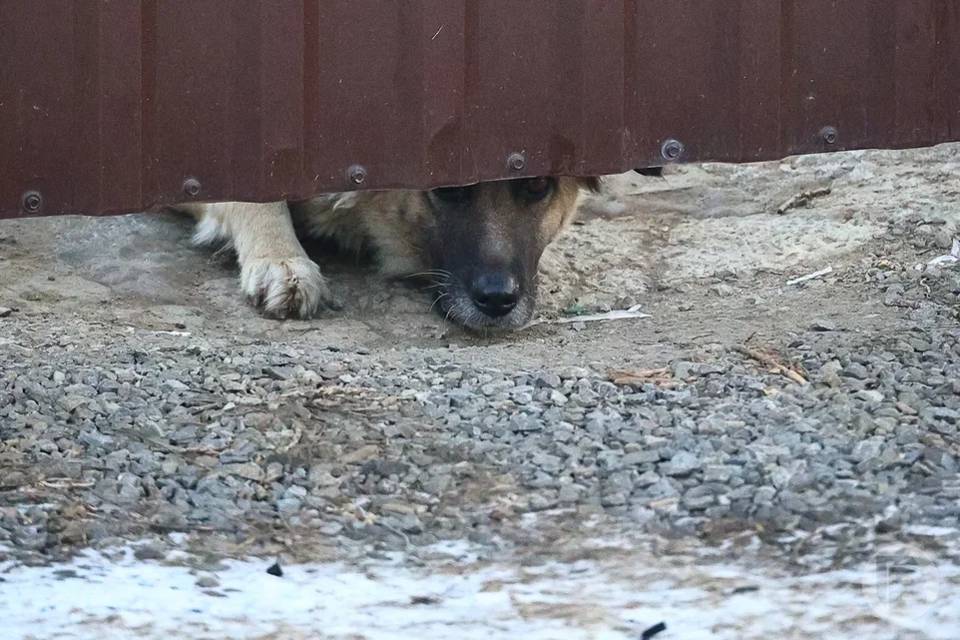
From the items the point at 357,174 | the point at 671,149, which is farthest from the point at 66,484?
the point at 671,149

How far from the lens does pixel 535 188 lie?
4742mm

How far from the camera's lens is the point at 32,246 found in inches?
191

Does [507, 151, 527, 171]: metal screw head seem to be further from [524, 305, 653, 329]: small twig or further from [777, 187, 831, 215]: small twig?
[777, 187, 831, 215]: small twig

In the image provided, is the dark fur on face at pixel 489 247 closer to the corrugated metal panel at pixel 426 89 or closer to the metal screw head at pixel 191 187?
the corrugated metal panel at pixel 426 89

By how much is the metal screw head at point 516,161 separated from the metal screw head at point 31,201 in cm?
111

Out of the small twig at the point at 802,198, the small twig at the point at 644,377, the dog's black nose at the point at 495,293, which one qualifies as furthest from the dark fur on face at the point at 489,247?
the small twig at the point at 644,377

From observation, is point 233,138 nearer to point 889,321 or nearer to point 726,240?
point 889,321

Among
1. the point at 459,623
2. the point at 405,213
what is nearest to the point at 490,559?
the point at 459,623

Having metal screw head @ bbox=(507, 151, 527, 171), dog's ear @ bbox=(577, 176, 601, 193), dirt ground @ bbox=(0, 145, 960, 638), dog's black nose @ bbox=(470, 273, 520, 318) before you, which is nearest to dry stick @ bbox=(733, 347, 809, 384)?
dirt ground @ bbox=(0, 145, 960, 638)

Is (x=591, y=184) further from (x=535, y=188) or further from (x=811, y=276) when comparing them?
(x=811, y=276)

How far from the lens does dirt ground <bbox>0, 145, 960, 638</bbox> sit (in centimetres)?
251

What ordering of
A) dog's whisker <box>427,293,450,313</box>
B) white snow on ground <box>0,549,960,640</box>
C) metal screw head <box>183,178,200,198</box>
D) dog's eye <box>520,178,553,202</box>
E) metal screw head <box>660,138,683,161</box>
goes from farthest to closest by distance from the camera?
dog's eye <box>520,178,553,202</box> → dog's whisker <box>427,293,450,313</box> → metal screw head <box>660,138,683,161</box> → metal screw head <box>183,178,200,198</box> → white snow on ground <box>0,549,960,640</box>

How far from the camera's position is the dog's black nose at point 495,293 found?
4.49 meters

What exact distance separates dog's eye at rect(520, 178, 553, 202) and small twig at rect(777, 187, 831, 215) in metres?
1.03
